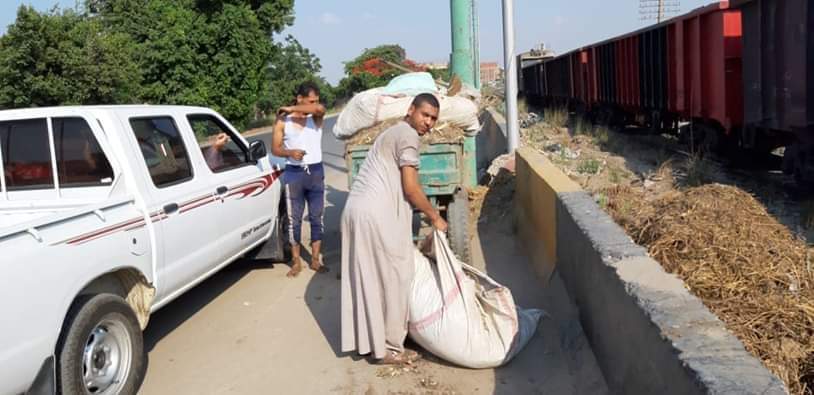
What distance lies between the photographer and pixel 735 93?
10.3 m

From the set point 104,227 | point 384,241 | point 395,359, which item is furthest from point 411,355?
point 104,227

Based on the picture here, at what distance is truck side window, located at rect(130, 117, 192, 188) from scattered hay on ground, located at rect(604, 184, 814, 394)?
330 centimetres

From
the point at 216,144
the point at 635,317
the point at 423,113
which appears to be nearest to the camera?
the point at 635,317

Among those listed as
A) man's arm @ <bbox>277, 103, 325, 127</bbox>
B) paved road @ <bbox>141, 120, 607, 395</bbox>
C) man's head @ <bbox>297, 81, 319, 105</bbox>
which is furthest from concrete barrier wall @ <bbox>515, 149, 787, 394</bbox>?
man's head @ <bbox>297, 81, 319, 105</bbox>

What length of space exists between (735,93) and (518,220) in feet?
15.1

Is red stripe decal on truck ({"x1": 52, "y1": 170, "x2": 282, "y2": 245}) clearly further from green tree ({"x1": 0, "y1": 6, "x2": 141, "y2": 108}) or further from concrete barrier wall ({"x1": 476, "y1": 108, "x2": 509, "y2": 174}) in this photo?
green tree ({"x1": 0, "y1": 6, "x2": 141, "y2": 108})

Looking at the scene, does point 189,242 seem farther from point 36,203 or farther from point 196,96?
point 196,96

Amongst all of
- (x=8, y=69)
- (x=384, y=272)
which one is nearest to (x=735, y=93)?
(x=384, y=272)

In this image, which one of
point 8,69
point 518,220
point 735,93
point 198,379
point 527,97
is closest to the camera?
point 198,379

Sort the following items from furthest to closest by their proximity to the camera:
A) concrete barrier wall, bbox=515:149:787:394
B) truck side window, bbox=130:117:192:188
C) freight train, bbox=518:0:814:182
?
freight train, bbox=518:0:814:182
truck side window, bbox=130:117:192:188
concrete barrier wall, bbox=515:149:787:394

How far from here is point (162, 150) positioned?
513 cm

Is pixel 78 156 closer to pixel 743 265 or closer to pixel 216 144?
pixel 216 144

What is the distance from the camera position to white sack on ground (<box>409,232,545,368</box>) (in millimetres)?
4281

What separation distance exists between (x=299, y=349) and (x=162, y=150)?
1742 millimetres
